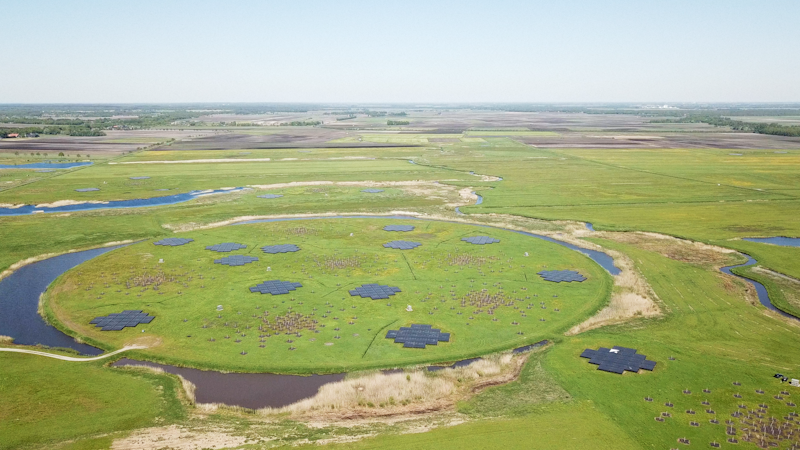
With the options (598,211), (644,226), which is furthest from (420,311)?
(598,211)

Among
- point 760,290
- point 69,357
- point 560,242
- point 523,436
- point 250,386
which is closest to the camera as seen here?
point 523,436

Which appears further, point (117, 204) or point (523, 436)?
point (117, 204)

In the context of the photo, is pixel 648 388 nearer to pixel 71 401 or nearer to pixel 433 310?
pixel 433 310

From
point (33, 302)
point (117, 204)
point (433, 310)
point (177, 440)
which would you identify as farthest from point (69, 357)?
point (117, 204)

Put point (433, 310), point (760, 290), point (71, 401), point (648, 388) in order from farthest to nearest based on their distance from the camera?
1. point (760, 290)
2. point (433, 310)
3. point (648, 388)
4. point (71, 401)

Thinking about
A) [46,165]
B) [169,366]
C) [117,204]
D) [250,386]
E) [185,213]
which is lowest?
[250,386]

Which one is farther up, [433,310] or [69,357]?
[433,310]
